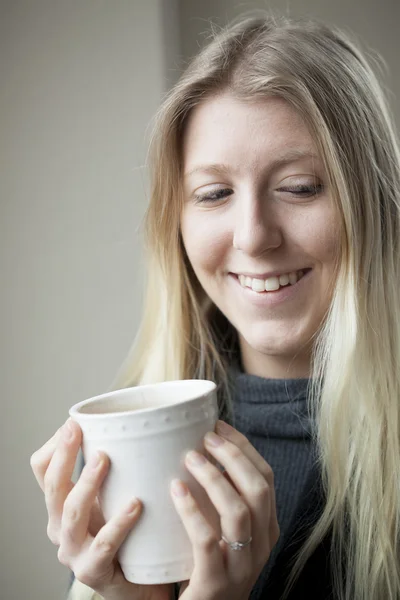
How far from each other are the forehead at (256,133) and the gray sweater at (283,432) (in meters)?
0.46

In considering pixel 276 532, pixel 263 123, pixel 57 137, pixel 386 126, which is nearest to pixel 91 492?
pixel 276 532

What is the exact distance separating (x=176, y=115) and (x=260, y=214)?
0.29 meters

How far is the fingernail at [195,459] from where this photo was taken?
30.6 inches

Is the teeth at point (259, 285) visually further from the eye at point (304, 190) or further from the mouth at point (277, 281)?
the eye at point (304, 190)

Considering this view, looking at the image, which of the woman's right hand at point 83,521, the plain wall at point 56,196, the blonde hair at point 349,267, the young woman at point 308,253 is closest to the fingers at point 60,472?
the woman's right hand at point 83,521

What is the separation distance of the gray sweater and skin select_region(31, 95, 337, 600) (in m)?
0.05

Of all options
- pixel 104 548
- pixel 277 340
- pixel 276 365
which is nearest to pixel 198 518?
pixel 104 548

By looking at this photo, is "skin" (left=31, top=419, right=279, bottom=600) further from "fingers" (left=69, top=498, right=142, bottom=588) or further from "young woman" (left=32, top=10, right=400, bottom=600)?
"young woman" (left=32, top=10, right=400, bottom=600)

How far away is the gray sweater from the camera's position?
1.28 metres

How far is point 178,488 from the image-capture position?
78 centimetres

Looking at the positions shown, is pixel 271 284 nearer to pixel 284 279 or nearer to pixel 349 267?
pixel 284 279

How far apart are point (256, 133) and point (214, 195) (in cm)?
14

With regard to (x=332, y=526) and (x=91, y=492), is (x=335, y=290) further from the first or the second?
(x=91, y=492)

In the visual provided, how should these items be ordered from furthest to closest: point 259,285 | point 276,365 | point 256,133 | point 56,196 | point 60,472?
point 56,196 < point 276,365 < point 259,285 < point 256,133 < point 60,472
